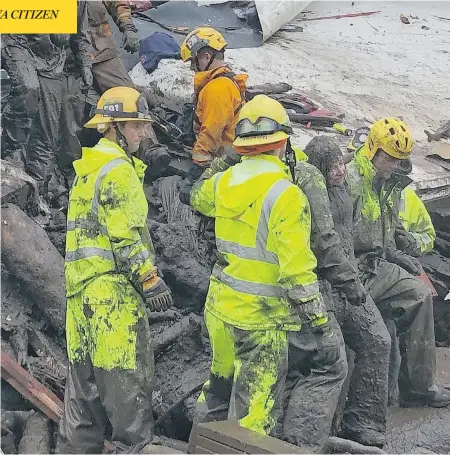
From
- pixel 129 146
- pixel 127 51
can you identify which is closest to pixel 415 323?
pixel 129 146

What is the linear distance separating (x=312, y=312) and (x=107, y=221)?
1195mm

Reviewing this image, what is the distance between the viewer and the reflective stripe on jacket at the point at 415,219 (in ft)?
18.2

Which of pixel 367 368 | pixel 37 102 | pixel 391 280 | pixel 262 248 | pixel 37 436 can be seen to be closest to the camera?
pixel 262 248

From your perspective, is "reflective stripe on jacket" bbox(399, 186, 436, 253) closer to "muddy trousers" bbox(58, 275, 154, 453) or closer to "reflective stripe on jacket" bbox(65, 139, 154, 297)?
"reflective stripe on jacket" bbox(65, 139, 154, 297)

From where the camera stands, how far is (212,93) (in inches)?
247

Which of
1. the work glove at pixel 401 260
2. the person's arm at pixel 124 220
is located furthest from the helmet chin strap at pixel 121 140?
the work glove at pixel 401 260

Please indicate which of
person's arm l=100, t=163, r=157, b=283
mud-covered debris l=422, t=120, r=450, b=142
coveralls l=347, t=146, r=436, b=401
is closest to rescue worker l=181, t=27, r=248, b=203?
coveralls l=347, t=146, r=436, b=401

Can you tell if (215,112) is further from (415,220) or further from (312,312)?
(312,312)

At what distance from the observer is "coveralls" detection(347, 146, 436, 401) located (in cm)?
496

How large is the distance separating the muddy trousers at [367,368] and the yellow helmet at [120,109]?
173 centimetres

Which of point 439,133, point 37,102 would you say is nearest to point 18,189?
point 37,102

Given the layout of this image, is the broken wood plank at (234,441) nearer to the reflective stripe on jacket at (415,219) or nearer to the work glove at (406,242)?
the work glove at (406,242)

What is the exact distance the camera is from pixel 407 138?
4898mm

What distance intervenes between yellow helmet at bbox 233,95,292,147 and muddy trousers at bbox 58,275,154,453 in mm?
1064
